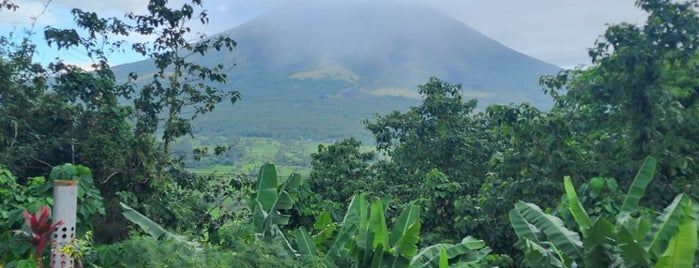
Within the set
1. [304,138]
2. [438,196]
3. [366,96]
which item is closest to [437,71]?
[366,96]

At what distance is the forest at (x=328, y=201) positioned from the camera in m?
4.51

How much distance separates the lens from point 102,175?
6906mm

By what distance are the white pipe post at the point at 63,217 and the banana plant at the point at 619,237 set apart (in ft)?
11.8

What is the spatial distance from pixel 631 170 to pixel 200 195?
5.98m

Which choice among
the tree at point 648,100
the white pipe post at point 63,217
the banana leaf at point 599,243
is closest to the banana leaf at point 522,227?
the banana leaf at point 599,243

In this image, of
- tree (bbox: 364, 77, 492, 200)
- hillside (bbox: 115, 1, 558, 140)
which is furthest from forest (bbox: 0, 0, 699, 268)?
hillside (bbox: 115, 1, 558, 140)

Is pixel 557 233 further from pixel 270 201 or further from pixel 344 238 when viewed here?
pixel 270 201

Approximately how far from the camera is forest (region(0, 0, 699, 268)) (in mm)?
4512

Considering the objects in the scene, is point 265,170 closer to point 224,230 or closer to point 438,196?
point 224,230

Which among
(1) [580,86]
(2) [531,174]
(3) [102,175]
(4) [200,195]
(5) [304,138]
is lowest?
(5) [304,138]

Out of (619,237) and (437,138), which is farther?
(437,138)

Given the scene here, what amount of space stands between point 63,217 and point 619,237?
13.9ft

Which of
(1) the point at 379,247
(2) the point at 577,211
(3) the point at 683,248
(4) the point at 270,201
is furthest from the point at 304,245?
(3) the point at 683,248

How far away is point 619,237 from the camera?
4.28 metres
